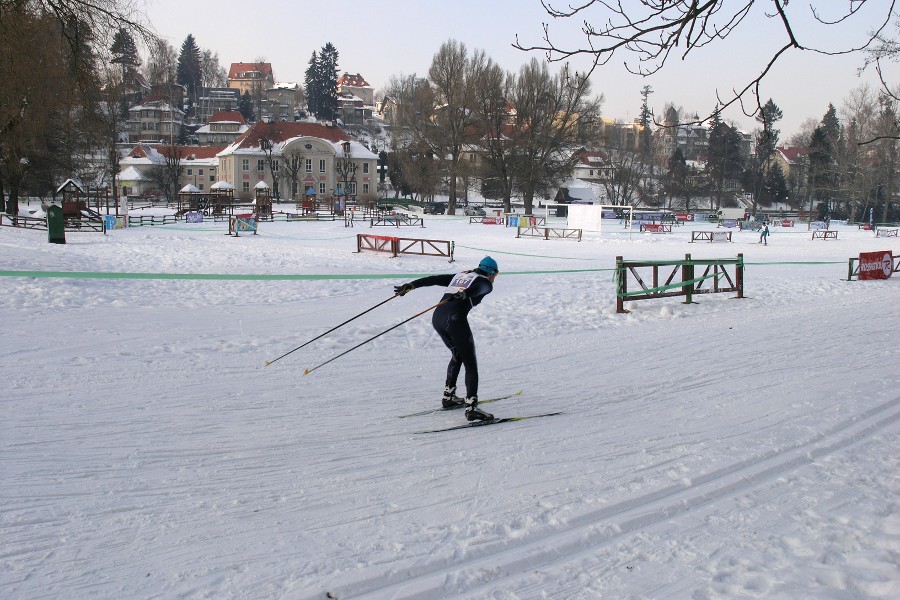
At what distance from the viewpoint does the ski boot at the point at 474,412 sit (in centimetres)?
702

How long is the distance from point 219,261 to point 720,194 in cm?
8250

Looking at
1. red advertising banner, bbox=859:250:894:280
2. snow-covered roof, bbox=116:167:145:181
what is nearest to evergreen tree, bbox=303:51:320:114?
snow-covered roof, bbox=116:167:145:181

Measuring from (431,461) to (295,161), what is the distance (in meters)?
84.5

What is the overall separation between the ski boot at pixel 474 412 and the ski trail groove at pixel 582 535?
2.08 m

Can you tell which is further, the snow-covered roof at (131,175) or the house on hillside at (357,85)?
the house on hillside at (357,85)

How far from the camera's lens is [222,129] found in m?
113

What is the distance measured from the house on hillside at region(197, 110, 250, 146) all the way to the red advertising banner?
10411cm

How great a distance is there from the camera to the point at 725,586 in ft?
13.5

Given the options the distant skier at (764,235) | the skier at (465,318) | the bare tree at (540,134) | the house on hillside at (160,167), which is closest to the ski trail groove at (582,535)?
the skier at (465,318)

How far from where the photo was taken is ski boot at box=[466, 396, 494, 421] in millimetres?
7016

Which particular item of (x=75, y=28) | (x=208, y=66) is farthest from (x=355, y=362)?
(x=208, y=66)

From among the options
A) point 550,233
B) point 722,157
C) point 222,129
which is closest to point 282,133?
point 222,129

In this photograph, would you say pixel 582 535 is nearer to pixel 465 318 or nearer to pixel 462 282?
pixel 465 318

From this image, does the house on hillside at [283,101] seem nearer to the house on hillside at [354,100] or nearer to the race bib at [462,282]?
the house on hillside at [354,100]
